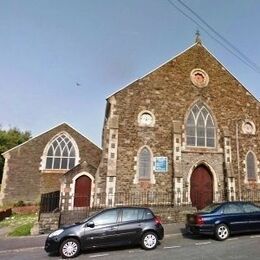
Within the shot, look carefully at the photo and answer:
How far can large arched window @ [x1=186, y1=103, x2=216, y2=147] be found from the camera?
2123 cm

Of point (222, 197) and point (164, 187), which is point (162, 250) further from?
point (222, 197)

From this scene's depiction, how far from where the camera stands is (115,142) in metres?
19.5

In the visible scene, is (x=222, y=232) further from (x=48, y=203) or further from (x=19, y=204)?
(x=19, y=204)

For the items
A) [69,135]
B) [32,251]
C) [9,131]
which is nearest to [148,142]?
[69,135]

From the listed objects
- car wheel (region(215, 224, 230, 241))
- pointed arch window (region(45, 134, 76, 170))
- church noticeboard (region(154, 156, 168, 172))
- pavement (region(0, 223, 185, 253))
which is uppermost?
pointed arch window (region(45, 134, 76, 170))

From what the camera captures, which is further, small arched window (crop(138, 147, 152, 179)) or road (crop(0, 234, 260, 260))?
small arched window (crop(138, 147, 152, 179))

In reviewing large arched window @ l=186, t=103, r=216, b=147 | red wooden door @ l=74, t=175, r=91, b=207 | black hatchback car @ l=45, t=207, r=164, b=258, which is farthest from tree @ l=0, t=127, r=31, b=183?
black hatchback car @ l=45, t=207, r=164, b=258

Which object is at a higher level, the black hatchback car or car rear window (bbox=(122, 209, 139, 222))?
car rear window (bbox=(122, 209, 139, 222))

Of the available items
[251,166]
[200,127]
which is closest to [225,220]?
[200,127]

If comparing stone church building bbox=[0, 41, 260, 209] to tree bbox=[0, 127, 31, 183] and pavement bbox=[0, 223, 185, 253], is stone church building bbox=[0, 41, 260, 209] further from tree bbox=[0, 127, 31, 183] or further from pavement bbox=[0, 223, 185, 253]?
tree bbox=[0, 127, 31, 183]

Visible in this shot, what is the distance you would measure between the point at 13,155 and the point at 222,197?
16.5 metres

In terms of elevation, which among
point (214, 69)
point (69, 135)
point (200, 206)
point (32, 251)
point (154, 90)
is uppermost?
point (214, 69)

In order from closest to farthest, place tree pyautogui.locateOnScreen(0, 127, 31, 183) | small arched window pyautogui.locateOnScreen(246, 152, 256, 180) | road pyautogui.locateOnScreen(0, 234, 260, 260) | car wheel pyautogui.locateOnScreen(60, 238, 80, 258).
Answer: road pyautogui.locateOnScreen(0, 234, 260, 260) < car wheel pyautogui.locateOnScreen(60, 238, 80, 258) < small arched window pyautogui.locateOnScreen(246, 152, 256, 180) < tree pyautogui.locateOnScreen(0, 127, 31, 183)

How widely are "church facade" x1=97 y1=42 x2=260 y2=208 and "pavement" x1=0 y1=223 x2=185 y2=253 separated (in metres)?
5.06
